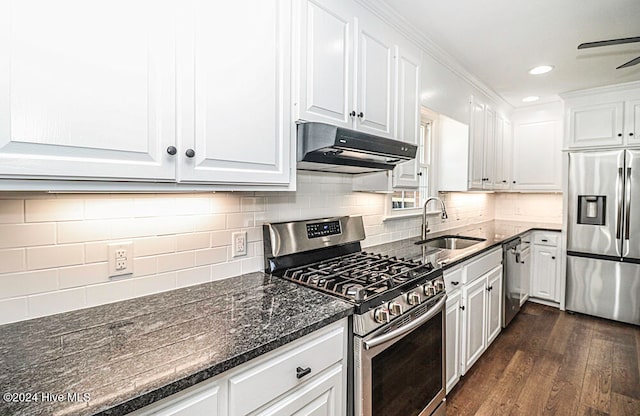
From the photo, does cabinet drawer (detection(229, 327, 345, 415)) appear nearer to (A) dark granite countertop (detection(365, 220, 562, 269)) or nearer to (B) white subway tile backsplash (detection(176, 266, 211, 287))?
(B) white subway tile backsplash (detection(176, 266, 211, 287))

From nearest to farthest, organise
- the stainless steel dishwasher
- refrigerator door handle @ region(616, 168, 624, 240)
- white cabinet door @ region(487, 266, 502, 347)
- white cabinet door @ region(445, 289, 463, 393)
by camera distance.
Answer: white cabinet door @ region(445, 289, 463, 393) < white cabinet door @ region(487, 266, 502, 347) < the stainless steel dishwasher < refrigerator door handle @ region(616, 168, 624, 240)

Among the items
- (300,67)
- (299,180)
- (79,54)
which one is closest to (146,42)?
(79,54)

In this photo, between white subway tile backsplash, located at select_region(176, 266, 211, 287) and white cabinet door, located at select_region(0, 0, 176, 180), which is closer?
white cabinet door, located at select_region(0, 0, 176, 180)

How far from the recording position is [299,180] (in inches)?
74.3

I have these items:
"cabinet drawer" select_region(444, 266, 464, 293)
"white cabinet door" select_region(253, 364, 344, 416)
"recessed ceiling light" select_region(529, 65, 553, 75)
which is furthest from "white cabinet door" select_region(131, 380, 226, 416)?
"recessed ceiling light" select_region(529, 65, 553, 75)

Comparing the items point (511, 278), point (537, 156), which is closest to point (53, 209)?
point (511, 278)

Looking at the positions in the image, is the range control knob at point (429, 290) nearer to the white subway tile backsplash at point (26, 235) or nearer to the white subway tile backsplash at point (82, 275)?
the white subway tile backsplash at point (82, 275)

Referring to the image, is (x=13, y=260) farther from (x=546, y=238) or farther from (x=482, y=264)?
(x=546, y=238)

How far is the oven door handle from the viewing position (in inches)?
50.2

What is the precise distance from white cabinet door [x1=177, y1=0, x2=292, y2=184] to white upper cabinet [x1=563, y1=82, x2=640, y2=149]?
3.62 m

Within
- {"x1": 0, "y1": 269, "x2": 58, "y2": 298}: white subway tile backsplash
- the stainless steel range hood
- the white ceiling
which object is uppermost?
the white ceiling

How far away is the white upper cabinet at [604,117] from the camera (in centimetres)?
326

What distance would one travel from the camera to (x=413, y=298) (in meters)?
1.51

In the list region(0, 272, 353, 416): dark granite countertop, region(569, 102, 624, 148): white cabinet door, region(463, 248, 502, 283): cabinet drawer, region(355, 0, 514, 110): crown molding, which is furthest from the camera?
region(569, 102, 624, 148): white cabinet door
